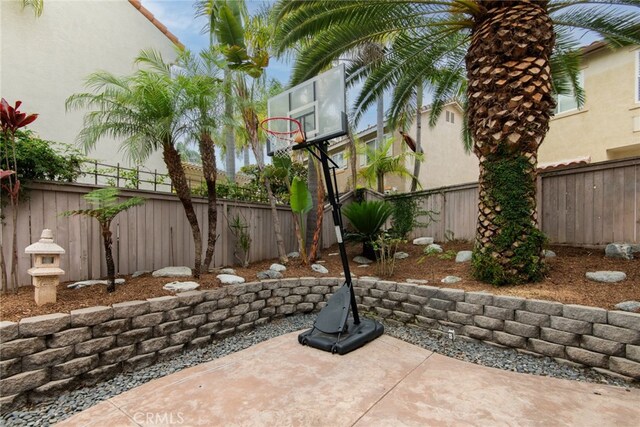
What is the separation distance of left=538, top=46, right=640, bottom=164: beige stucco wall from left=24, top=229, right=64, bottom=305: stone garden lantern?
40.0 feet

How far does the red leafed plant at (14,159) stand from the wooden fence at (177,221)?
11.0 inches

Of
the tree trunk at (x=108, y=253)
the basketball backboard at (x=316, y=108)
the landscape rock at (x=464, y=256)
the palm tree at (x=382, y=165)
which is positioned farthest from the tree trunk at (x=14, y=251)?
the palm tree at (x=382, y=165)

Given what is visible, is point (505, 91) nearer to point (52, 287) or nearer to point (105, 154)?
point (52, 287)

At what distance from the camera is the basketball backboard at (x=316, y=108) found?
3592mm

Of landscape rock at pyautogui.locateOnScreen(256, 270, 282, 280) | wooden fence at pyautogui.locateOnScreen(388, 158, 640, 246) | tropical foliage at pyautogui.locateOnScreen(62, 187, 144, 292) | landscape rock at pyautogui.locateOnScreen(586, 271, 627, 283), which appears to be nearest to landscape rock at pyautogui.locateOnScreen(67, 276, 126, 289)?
tropical foliage at pyautogui.locateOnScreen(62, 187, 144, 292)

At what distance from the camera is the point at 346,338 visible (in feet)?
11.1

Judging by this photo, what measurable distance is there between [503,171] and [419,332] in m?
2.33

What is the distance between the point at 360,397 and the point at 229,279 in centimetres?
242

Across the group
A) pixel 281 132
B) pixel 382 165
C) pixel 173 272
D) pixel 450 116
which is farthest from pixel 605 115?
pixel 173 272

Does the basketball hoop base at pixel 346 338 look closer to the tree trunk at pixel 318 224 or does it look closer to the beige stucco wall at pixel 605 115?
the tree trunk at pixel 318 224

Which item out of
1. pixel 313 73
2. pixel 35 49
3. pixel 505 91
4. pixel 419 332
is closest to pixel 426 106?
pixel 313 73

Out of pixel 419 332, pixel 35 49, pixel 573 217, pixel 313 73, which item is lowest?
pixel 419 332

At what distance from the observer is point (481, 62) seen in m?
3.96

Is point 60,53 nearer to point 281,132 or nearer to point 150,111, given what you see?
point 150,111
